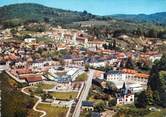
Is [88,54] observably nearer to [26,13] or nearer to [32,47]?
[32,47]

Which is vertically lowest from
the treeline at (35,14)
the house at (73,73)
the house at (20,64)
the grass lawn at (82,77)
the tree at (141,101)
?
the tree at (141,101)

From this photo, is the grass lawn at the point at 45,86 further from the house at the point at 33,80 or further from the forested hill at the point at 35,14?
the forested hill at the point at 35,14

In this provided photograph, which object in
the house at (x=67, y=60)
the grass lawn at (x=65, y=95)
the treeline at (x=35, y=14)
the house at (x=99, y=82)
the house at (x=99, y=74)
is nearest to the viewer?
the grass lawn at (x=65, y=95)

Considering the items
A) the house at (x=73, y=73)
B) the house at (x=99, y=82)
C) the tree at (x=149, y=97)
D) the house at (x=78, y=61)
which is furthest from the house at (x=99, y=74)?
the tree at (x=149, y=97)

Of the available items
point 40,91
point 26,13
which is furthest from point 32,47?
point 26,13

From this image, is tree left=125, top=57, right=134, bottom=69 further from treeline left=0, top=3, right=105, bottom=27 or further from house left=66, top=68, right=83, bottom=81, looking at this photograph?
treeline left=0, top=3, right=105, bottom=27

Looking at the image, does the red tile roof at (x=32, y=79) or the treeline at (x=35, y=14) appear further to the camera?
the treeline at (x=35, y=14)
